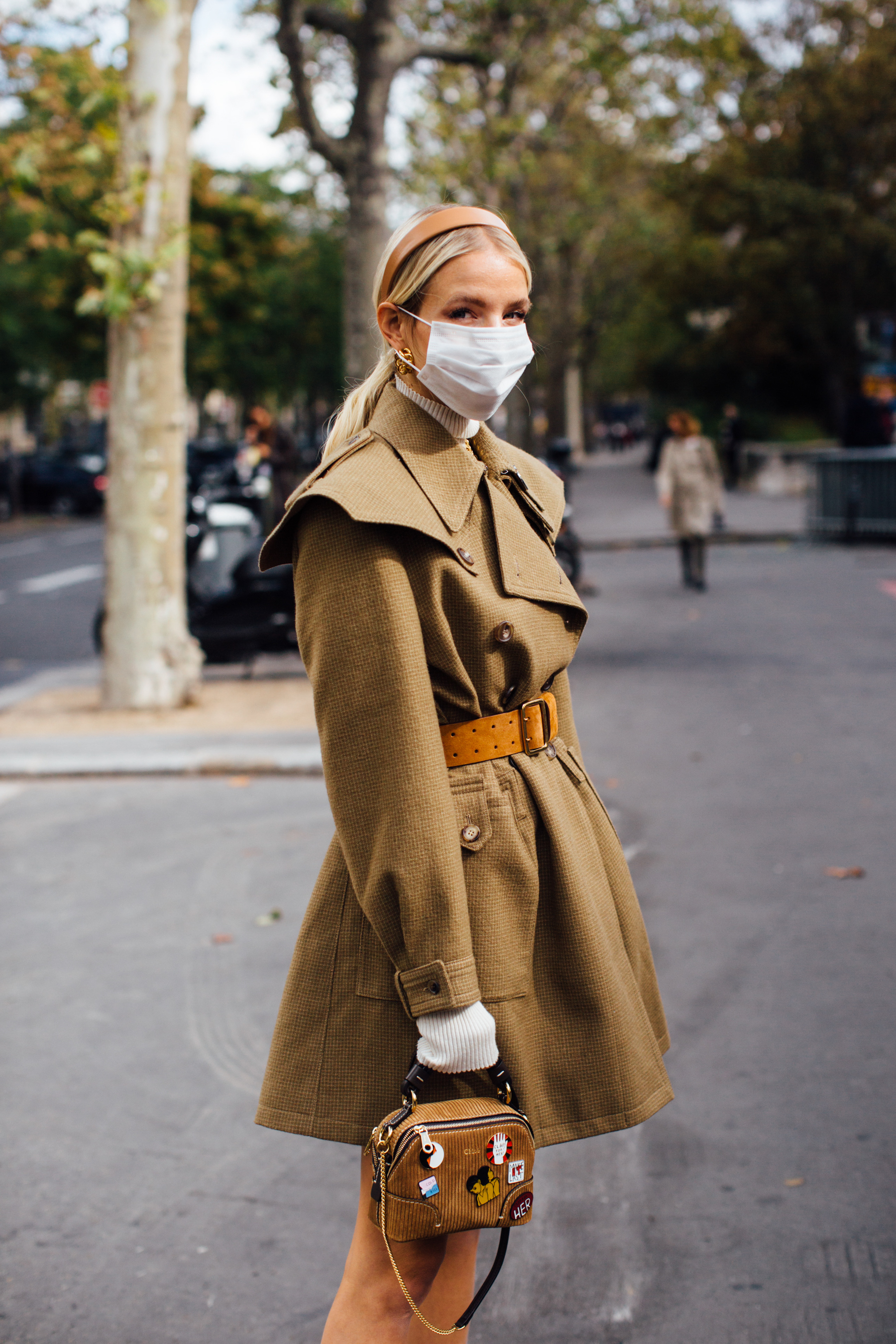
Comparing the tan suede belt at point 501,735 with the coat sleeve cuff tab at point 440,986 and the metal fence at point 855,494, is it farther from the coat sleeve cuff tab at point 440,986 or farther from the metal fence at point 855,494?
the metal fence at point 855,494

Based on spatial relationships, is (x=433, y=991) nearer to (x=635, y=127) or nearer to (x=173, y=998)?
(x=173, y=998)

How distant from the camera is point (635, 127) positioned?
31000mm

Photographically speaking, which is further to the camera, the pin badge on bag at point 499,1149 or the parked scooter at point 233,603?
the parked scooter at point 233,603

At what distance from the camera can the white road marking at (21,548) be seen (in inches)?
975

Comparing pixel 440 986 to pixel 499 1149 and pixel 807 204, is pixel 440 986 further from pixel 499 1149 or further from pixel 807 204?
pixel 807 204

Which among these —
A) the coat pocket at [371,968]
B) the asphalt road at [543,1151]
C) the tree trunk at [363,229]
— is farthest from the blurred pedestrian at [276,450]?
the coat pocket at [371,968]

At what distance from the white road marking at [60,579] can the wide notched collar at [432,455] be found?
16945 mm

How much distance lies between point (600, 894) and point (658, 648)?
9144 mm

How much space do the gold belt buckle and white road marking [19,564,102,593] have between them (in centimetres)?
1698

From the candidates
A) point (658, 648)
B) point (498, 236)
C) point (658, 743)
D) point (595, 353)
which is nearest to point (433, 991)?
point (498, 236)

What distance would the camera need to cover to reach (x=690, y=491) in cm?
1432

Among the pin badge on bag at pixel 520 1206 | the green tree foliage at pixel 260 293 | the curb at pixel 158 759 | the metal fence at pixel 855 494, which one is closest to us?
the pin badge on bag at pixel 520 1206

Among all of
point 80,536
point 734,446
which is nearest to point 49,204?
point 80,536

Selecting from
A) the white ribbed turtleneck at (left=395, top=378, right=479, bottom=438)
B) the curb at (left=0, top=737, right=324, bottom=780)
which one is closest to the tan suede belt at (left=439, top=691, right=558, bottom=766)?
the white ribbed turtleneck at (left=395, top=378, right=479, bottom=438)
